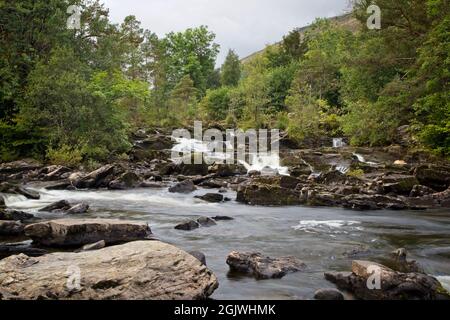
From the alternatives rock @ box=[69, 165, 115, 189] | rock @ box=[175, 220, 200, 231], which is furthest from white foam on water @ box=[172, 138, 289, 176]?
rock @ box=[175, 220, 200, 231]

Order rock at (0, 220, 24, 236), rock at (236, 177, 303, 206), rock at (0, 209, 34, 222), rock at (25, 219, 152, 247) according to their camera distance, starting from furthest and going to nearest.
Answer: rock at (236, 177, 303, 206) < rock at (0, 209, 34, 222) < rock at (0, 220, 24, 236) < rock at (25, 219, 152, 247)

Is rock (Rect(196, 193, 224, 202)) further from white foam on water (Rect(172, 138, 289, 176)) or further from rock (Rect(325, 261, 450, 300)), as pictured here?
rock (Rect(325, 261, 450, 300))

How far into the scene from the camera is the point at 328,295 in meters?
6.66

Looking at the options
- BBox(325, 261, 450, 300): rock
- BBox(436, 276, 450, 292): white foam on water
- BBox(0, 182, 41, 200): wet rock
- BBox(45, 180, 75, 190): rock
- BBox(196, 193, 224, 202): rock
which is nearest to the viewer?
BBox(325, 261, 450, 300): rock

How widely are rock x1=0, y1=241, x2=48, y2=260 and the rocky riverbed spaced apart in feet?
0.07

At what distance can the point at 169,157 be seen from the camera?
3172cm

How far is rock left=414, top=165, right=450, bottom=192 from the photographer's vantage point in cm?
1884

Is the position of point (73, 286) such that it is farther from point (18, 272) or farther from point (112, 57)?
point (112, 57)

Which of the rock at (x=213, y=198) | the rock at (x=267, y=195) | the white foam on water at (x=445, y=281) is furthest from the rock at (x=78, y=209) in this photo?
the white foam on water at (x=445, y=281)

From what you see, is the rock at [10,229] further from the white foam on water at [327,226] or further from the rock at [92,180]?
the rock at [92,180]

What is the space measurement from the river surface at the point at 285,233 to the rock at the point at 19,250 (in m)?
2.94

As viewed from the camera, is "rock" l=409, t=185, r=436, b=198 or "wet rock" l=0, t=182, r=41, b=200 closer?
"wet rock" l=0, t=182, r=41, b=200

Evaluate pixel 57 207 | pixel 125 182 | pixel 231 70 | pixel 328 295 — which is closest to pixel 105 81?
pixel 125 182
